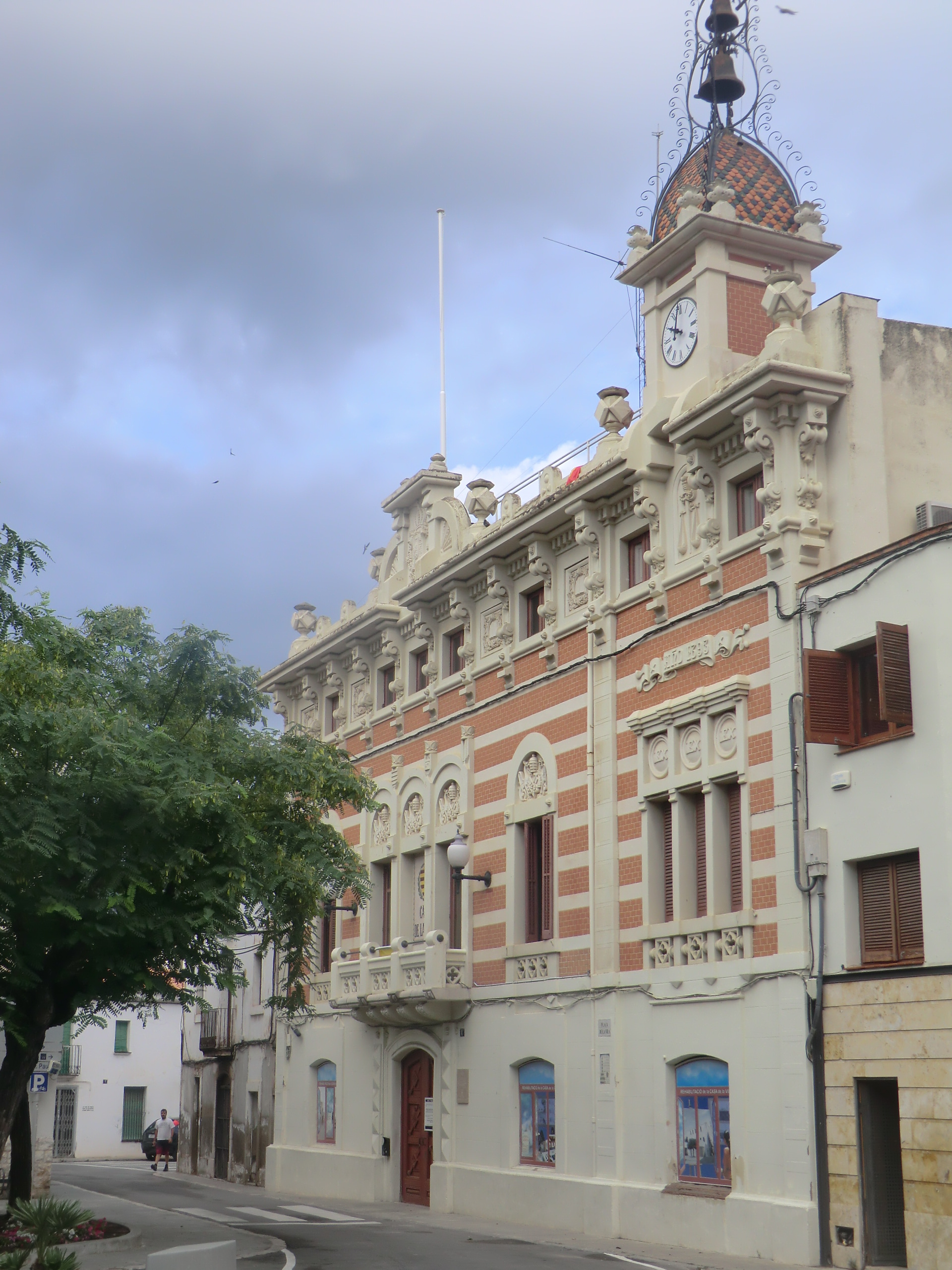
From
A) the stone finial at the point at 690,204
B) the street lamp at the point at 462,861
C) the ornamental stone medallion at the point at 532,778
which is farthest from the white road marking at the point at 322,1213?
the stone finial at the point at 690,204

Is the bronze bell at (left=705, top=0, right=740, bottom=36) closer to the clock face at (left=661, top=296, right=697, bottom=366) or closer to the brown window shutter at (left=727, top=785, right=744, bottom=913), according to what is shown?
the clock face at (left=661, top=296, right=697, bottom=366)

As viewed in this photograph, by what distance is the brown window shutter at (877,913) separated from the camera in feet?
55.5

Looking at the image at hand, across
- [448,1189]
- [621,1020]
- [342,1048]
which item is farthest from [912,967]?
[342,1048]

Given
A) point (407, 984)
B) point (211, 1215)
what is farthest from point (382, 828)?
point (211, 1215)

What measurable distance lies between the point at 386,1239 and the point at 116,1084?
3852 centimetres

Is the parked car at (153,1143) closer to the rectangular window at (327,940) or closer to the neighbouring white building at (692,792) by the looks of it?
the rectangular window at (327,940)

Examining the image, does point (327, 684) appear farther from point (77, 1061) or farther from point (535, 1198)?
point (77, 1061)

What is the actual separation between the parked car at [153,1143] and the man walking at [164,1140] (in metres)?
0.13

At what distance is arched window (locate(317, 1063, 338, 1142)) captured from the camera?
101 feet

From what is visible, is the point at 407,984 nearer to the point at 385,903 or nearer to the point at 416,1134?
the point at 416,1134

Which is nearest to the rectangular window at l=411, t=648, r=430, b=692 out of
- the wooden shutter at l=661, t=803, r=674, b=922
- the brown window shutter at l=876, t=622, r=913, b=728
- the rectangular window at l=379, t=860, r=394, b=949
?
the rectangular window at l=379, t=860, r=394, b=949

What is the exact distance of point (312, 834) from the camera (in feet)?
69.7

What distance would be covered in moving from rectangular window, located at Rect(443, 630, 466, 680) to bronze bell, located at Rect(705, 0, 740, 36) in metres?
11.6

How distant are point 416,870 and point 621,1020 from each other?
8.36 m
